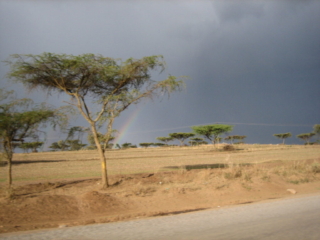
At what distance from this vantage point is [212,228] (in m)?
7.98

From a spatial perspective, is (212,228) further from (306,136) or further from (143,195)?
(306,136)

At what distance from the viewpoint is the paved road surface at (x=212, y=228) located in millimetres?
7230

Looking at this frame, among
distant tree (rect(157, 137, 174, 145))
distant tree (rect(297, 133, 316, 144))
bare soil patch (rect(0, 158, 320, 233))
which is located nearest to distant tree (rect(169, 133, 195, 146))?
distant tree (rect(157, 137, 174, 145))

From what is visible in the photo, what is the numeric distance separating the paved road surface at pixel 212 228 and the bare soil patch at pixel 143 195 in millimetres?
1356

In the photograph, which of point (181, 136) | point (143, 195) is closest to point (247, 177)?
point (143, 195)

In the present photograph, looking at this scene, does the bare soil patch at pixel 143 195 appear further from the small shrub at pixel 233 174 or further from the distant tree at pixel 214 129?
the distant tree at pixel 214 129

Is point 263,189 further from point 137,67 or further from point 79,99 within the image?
point 79,99

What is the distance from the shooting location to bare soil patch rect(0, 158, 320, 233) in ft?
34.8

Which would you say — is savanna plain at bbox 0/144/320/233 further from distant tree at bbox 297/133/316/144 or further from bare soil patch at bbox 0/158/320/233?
distant tree at bbox 297/133/316/144

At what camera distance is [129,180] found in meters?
17.6

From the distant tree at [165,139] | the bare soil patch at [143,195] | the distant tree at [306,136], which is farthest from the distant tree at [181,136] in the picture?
the bare soil patch at [143,195]

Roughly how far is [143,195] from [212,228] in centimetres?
639

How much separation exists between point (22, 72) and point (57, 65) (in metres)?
1.77

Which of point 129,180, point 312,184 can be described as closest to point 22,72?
point 129,180
